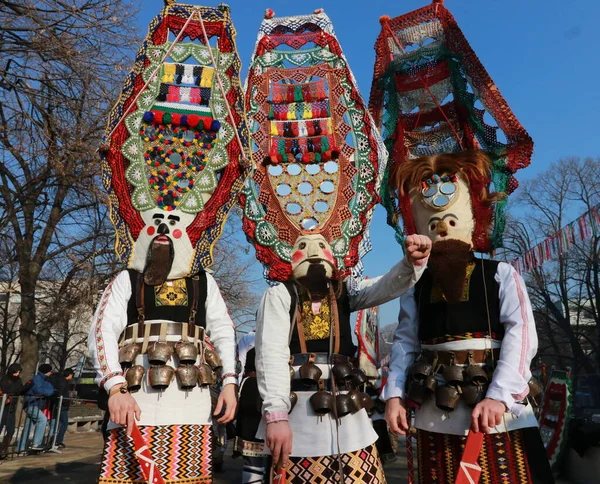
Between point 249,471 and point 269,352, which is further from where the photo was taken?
point 249,471

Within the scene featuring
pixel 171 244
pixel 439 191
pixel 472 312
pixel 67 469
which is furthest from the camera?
pixel 67 469

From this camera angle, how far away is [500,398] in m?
2.21

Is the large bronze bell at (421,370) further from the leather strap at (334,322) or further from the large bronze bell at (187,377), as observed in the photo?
the large bronze bell at (187,377)

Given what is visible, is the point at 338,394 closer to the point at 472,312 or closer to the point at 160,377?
the point at 472,312

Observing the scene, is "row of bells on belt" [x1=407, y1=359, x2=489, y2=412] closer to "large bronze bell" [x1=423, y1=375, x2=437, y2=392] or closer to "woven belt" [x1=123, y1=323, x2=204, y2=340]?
"large bronze bell" [x1=423, y1=375, x2=437, y2=392]

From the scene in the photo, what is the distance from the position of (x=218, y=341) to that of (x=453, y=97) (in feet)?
12.6

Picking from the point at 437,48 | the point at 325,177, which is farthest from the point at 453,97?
the point at 325,177

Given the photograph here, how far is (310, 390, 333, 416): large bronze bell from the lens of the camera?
239 centimetres

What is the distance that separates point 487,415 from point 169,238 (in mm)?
1915

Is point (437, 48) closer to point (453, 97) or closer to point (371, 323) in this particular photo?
point (453, 97)

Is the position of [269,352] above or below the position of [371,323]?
below

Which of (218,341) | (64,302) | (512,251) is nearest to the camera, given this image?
(218,341)

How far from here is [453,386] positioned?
7.77 ft

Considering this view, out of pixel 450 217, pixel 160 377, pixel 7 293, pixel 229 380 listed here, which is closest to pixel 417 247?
pixel 450 217
